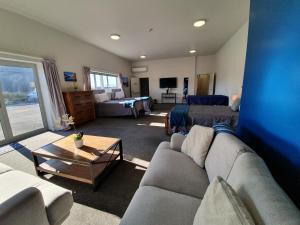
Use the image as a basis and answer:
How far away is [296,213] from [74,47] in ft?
17.9

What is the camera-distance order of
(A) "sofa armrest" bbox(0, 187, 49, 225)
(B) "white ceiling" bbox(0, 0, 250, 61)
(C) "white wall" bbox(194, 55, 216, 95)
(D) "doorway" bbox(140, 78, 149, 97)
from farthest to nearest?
1. (D) "doorway" bbox(140, 78, 149, 97)
2. (C) "white wall" bbox(194, 55, 216, 95)
3. (B) "white ceiling" bbox(0, 0, 250, 61)
4. (A) "sofa armrest" bbox(0, 187, 49, 225)

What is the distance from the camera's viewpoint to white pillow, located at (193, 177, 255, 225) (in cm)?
52

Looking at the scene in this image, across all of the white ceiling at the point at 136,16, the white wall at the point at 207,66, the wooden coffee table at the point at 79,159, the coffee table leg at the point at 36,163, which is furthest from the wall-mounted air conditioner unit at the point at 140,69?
the coffee table leg at the point at 36,163

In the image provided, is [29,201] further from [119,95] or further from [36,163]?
[119,95]

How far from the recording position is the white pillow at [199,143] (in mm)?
1376

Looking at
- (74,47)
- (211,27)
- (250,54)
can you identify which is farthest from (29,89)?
(211,27)

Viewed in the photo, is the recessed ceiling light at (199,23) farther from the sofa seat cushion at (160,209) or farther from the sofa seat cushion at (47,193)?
the sofa seat cushion at (47,193)

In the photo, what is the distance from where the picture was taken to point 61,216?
1053 millimetres

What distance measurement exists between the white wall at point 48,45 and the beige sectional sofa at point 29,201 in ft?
9.55

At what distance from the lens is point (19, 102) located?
3312 millimetres

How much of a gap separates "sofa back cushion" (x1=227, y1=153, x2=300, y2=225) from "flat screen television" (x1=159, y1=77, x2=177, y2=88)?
758 centimetres

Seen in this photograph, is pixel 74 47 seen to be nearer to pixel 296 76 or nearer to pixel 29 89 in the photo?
pixel 29 89

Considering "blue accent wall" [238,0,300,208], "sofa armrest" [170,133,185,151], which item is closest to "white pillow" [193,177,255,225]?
"blue accent wall" [238,0,300,208]

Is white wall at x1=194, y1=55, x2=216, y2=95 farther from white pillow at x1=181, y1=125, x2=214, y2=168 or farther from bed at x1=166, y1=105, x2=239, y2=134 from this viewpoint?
white pillow at x1=181, y1=125, x2=214, y2=168
